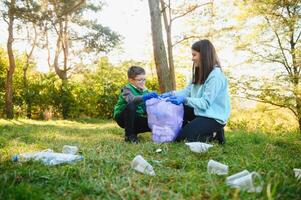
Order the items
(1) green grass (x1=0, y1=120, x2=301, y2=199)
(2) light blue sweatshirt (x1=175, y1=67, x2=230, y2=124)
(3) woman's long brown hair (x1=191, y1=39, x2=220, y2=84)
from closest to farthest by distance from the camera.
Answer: (1) green grass (x1=0, y1=120, x2=301, y2=199) < (2) light blue sweatshirt (x1=175, y1=67, x2=230, y2=124) < (3) woman's long brown hair (x1=191, y1=39, x2=220, y2=84)

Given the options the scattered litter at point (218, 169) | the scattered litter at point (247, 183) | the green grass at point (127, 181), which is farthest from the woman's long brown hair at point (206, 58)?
the scattered litter at point (247, 183)

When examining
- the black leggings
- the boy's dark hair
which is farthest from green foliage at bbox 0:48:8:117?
the black leggings

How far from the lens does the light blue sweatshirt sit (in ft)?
14.4

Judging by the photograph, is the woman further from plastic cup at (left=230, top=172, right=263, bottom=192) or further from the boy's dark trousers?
plastic cup at (left=230, top=172, right=263, bottom=192)

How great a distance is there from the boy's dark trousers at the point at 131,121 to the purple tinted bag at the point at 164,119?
0.23 metres

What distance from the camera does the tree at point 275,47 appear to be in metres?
13.7

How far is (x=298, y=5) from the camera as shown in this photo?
14.0m

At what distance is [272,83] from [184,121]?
9.92 m

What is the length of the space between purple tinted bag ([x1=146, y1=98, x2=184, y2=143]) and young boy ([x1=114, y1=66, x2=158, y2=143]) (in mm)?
181

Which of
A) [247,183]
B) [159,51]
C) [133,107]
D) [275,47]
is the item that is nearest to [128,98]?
[133,107]

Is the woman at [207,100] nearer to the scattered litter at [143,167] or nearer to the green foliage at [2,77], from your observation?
the scattered litter at [143,167]

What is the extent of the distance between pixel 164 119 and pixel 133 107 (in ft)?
1.52

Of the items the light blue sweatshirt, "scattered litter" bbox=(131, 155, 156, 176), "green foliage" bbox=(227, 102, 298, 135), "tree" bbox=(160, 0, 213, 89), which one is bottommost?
"green foliage" bbox=(227, 102, 298, 135)

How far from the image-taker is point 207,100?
4379 mm
